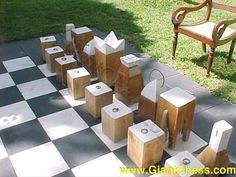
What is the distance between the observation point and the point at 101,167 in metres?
1.92

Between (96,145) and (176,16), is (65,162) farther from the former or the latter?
(176,16)

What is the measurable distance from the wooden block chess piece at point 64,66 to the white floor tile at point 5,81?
43 cm

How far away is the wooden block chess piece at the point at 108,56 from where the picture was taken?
2.50 m

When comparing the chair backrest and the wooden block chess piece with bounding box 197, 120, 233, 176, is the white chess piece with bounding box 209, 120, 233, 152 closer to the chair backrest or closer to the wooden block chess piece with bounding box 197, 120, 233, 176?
the wooden block chess piece with bounding box 197, 120, 233, 176

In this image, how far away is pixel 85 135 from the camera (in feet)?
7.13

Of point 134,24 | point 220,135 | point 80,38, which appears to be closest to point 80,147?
point 220,135

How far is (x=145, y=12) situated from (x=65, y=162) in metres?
3.02

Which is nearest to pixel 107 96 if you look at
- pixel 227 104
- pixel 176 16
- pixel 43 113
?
pixel 43 113

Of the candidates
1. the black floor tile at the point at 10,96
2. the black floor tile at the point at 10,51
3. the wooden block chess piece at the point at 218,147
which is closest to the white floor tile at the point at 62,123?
the black floor tile at the point at 10,96

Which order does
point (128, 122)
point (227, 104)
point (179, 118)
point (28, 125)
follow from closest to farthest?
point (179, 118) → point (128, 122) → point (28, 125) → point (227, 104)

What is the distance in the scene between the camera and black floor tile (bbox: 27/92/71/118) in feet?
7.86

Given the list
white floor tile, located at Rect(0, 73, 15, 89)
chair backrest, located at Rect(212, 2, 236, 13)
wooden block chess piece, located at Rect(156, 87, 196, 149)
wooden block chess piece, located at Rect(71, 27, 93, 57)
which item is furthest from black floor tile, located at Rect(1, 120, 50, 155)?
chair backrest, located at Rect(212, 2, 236, 13)

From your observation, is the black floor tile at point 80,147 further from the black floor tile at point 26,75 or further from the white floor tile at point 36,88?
the black floor tile at point 26,75

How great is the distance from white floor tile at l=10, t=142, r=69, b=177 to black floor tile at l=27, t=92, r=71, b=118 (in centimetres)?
38
